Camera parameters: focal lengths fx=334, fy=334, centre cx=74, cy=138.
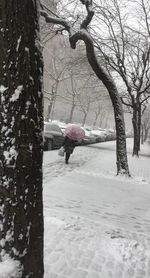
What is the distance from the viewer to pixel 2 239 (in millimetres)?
2932

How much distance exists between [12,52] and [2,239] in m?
1.61

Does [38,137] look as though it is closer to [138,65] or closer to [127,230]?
[127,230]

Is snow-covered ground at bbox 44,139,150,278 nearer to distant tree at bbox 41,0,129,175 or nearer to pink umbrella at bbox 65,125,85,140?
distant tree at bbox 41,0,129,175

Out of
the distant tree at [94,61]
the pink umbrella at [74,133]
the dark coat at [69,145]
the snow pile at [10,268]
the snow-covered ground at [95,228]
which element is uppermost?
the distant tree at [94,61]

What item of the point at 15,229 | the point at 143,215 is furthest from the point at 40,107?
the point at 143,215

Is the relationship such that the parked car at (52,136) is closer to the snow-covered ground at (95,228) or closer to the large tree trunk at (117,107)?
the large tree trunk at (117,107)

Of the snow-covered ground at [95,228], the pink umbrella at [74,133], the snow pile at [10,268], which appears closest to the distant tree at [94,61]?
the snow-covered ground at [95,228]

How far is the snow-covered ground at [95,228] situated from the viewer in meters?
4.11

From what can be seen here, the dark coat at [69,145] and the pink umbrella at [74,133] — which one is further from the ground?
the pink umbrella at [74,133]

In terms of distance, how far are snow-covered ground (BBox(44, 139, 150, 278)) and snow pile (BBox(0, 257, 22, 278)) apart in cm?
94

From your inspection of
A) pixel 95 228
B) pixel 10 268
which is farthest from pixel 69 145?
pixel 10 268

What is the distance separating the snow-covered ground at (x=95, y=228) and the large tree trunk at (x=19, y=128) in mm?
1049

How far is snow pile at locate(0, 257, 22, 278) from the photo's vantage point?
2.85 meters

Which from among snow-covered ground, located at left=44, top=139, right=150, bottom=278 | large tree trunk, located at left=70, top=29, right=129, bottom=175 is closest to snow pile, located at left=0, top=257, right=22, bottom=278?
snow-covered ground, located at left=44, top=139, right=150, bottom=278
